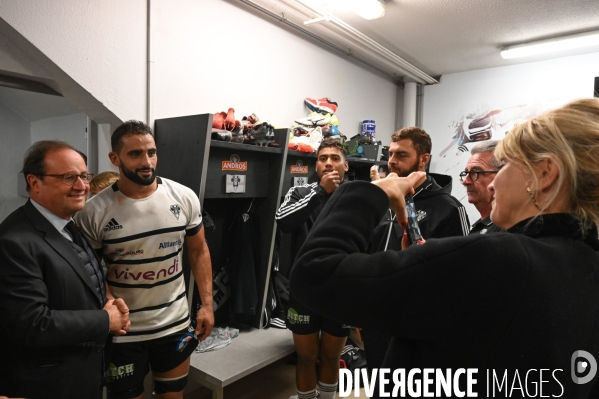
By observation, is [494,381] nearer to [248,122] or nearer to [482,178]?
[482,178]

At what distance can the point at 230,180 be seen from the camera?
2.56 metres

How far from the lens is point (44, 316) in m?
1.32

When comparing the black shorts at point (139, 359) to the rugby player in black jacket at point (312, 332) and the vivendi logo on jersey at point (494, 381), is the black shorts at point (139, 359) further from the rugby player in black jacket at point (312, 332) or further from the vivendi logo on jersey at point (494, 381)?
the vivendi logo on jersey at point (494, 381)

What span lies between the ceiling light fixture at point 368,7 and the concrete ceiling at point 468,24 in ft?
0.55

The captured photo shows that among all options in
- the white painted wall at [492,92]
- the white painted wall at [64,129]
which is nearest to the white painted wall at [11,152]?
the white painted wall at [64,129]

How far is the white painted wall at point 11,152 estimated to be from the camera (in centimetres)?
304

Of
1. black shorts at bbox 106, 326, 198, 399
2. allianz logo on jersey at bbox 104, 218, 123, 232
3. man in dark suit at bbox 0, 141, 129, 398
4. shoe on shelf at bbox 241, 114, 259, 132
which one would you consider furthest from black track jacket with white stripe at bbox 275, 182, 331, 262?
man in dark suit at bbox 0, 141, 129, 398

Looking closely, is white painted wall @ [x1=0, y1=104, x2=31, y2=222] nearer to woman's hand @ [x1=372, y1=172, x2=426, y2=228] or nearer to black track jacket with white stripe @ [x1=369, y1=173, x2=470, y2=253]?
black track jacket with white stripe @ [x1=369, y1=173, x2=470, y2=253]

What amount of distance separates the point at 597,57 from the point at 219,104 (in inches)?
170

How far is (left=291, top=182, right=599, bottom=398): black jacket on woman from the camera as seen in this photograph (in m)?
0.59

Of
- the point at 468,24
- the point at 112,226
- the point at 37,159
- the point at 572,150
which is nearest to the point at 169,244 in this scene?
the point at 112,226

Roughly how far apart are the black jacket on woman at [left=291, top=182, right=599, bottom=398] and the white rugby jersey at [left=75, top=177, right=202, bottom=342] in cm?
136

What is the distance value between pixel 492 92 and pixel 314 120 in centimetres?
295

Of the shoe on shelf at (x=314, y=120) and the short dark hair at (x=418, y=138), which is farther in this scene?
the shoe on shelf at (x=314, y=120)
